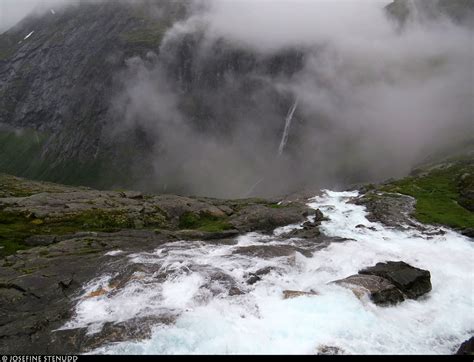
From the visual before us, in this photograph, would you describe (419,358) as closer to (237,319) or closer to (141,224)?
(237,319)

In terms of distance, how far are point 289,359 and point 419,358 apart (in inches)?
332

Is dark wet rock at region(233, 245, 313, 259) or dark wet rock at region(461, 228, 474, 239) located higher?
dark wet rock at region(233, 245, 313, 259)

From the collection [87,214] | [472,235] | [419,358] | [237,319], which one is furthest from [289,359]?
[87,214]

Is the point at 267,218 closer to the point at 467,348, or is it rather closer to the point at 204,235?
the point at 204,235

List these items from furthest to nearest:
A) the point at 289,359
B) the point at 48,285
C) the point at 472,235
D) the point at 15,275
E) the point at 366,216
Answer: the point at 366,216
the point at 472,235
the point at 15,275
the point at 48,285
the point at 289,359

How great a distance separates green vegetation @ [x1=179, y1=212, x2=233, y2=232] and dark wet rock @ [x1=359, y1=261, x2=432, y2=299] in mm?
30635

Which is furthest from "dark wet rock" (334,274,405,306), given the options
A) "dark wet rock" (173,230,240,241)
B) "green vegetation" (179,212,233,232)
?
"green vegetation" (179,212,233,232)

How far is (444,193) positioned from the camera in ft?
260

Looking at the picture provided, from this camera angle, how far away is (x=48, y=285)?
35.3 m

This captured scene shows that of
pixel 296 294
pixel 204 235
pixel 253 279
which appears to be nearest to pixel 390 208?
pixel 204 235

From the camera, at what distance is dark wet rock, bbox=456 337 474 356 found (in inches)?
902

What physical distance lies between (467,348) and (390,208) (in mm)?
46002

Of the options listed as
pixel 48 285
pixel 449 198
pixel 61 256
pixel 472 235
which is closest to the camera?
pixel 48 285

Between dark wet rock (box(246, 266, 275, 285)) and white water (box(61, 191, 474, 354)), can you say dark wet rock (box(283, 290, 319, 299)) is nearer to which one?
white water (box(61, 191, 474, 354))
